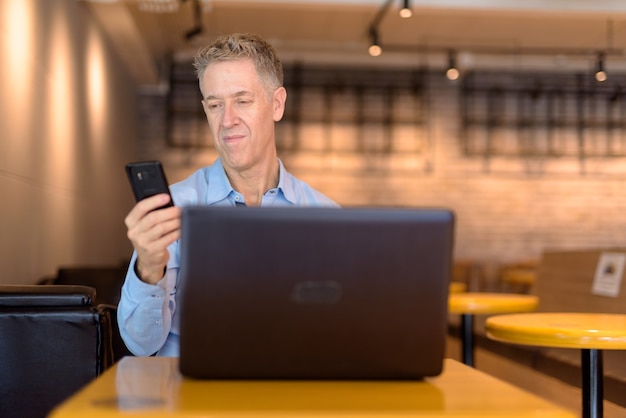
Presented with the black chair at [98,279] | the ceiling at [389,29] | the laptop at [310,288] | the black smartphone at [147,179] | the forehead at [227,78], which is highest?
the ceiling at [389,29]

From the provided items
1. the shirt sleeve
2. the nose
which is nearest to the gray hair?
the nose

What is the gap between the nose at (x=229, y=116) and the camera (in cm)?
179

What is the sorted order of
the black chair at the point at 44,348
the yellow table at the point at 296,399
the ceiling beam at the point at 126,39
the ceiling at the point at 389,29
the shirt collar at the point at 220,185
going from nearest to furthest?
the yellow table at the point at 296,399, the shirt collar at the point at 220,185, the black chair at the point at 44,348, the ceiling beam at the point at 126,39, the ceiling at the point at 389,29

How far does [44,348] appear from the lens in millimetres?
2240

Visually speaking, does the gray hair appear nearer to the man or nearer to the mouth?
the man

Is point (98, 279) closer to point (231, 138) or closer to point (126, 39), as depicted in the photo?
point (126, 39)

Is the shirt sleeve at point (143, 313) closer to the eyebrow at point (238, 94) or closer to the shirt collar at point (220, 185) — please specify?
the shirt collar at point (220, 185)

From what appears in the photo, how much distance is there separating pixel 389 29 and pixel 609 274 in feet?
14.5

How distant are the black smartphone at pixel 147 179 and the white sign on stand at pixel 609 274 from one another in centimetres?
344

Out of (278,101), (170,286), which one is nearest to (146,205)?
(170,286)

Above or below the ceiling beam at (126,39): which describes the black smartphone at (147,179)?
below

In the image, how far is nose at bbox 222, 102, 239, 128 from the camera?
1786 millimetres

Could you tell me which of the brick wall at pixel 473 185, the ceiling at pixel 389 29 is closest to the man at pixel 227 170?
the ceiling at pixel 389 29

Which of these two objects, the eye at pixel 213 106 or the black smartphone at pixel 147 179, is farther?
the eye at pixel 213 106
